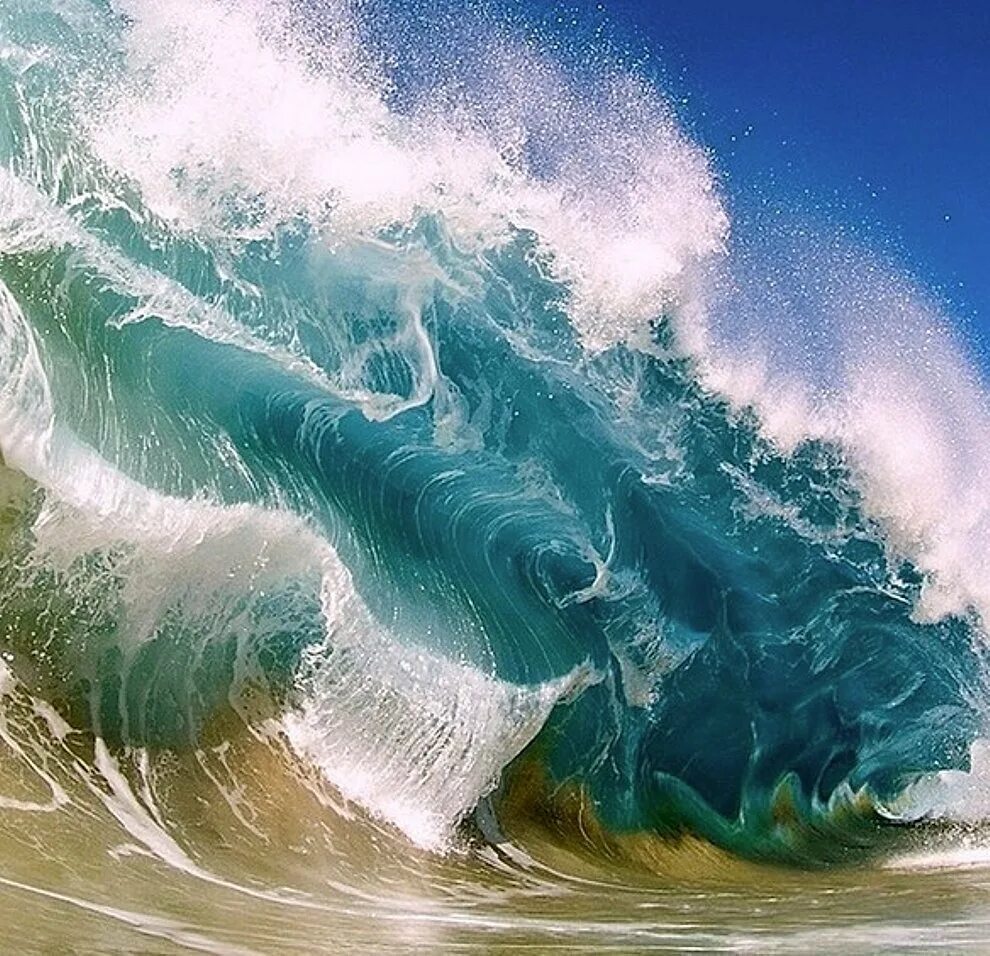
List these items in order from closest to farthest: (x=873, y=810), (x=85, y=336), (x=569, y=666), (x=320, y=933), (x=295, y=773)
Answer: (x=320, y=933) < (x=295, y=773) < (x=85, y=336) < (x=569, y=666) < (x=873, y=810)

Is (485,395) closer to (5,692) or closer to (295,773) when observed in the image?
Answer: (295,773)

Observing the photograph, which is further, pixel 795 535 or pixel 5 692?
pixel 795 535

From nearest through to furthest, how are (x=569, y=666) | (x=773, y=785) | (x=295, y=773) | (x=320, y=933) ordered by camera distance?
(x=320, y=933), (x=295, y=773), (x=569, y=666), (x=773, y=785)

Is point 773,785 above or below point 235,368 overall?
below

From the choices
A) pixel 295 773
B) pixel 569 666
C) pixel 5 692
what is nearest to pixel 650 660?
pixel 569 666

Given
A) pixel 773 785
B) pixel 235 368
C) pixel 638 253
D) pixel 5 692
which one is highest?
pixel 638 253

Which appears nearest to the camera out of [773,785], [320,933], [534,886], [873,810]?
[320,933]

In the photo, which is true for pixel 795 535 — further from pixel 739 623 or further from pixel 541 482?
pixel 541 482

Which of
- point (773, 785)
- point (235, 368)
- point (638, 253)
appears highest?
point (638, 253)

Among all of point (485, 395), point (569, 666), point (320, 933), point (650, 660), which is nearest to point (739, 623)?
point (650, 660)
